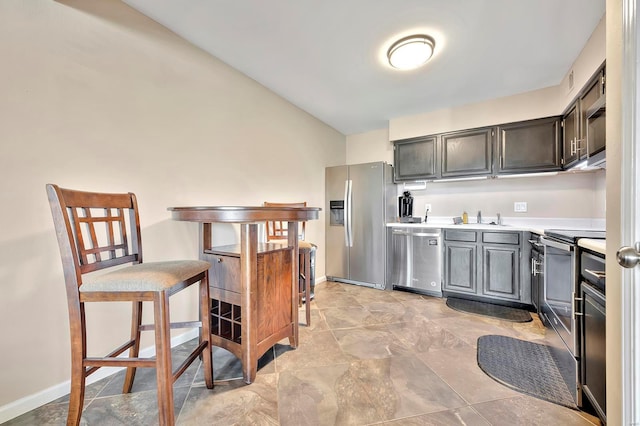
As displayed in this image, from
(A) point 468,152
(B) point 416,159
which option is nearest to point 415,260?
(B) point 416,159

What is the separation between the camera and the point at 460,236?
3064 mm

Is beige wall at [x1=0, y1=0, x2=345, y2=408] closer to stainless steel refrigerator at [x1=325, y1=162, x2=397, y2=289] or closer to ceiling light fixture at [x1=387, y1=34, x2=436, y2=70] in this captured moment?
ceiling light fixture at [x1=387, y1=34, x2=436, y2=70]

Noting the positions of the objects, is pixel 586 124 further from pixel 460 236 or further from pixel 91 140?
pixel 91 140

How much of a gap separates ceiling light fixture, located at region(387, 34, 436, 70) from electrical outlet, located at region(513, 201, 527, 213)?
2.18 meters

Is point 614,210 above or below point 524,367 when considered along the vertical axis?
above

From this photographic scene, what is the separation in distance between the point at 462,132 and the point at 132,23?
3519mm

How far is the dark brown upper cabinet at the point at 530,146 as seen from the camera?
110 inches

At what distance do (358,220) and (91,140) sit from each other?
2.93 metres

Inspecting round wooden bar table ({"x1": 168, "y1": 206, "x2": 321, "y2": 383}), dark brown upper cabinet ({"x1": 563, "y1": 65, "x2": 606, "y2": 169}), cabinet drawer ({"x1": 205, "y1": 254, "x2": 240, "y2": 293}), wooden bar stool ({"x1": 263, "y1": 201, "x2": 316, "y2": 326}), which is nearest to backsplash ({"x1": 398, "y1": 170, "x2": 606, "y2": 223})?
dark brown upper cabinet ({"x1": 563, "y1": 65, "x2": 606, "y2": 169})

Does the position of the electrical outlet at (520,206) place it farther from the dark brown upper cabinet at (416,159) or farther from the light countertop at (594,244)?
the light countertop at (594,244)

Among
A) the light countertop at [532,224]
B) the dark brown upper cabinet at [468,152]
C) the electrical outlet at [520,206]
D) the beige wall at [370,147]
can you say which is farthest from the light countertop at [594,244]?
the beige wall at [370,147]

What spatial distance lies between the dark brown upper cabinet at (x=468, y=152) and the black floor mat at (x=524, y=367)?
198cm

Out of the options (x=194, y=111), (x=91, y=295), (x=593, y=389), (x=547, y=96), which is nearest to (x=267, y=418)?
(x=91, y=295)

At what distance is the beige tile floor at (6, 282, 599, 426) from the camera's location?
1.30 m
